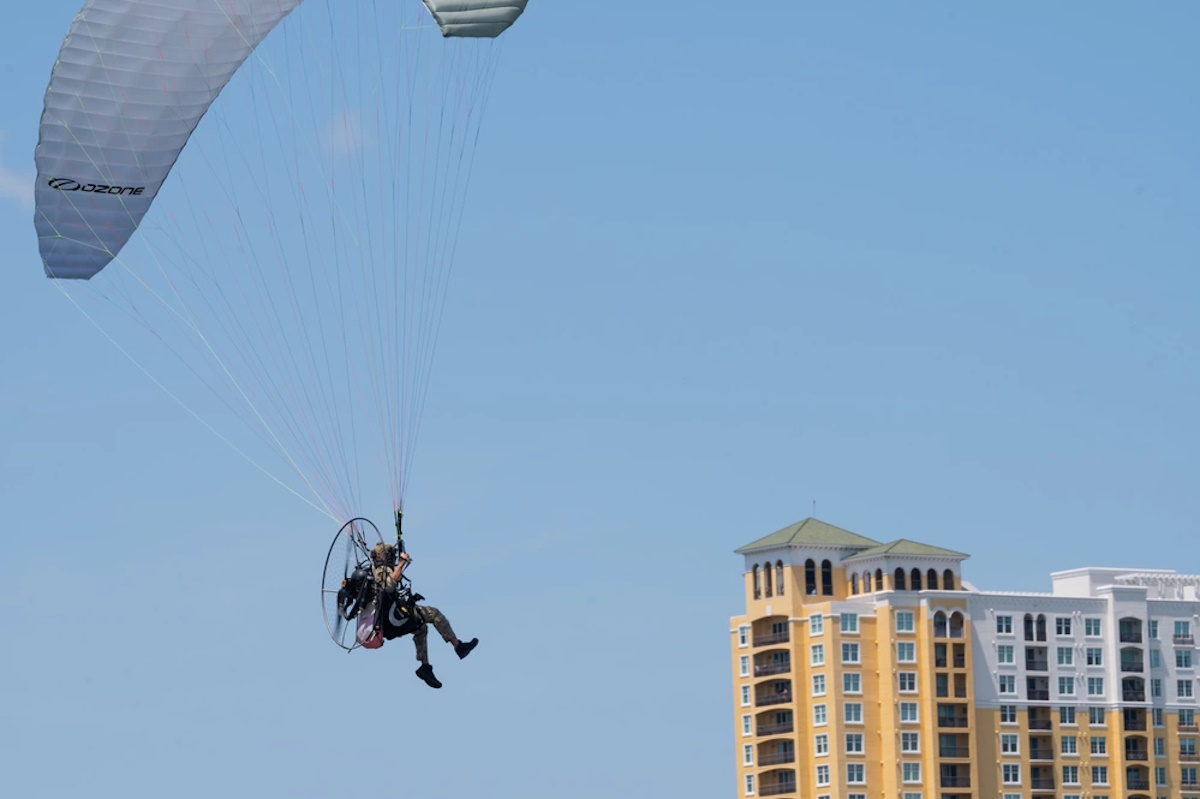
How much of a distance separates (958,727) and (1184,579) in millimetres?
15474

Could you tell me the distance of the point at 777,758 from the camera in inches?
4151

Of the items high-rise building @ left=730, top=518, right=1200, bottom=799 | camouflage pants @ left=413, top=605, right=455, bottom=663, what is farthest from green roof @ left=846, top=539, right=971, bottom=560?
camouflage pants @ left=413, top=605, right=455, bottom=663

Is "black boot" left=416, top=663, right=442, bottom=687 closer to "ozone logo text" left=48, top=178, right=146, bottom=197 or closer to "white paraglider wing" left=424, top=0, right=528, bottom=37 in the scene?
"ozone logo text" left=48, top=178, right=146, bottom=197

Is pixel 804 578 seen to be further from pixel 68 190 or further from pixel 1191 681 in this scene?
pixel 68 190

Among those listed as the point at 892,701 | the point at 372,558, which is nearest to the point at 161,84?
the point at 372,558

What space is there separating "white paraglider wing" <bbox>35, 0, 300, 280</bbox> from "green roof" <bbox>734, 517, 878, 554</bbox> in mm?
70921

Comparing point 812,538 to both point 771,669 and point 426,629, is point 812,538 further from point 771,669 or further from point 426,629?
point 426,629

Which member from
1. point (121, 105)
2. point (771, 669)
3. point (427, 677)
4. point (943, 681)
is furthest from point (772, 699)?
point (121, 105)

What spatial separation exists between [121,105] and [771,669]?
7250 centimetres

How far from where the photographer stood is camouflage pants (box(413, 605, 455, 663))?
1416 inches

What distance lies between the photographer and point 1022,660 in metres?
105

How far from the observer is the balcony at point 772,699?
10500 cm

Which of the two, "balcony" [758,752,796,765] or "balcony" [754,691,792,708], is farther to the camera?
"balcony" [754,691,792,708]

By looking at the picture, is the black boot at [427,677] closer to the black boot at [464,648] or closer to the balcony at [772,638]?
the black boot at [464,648]
